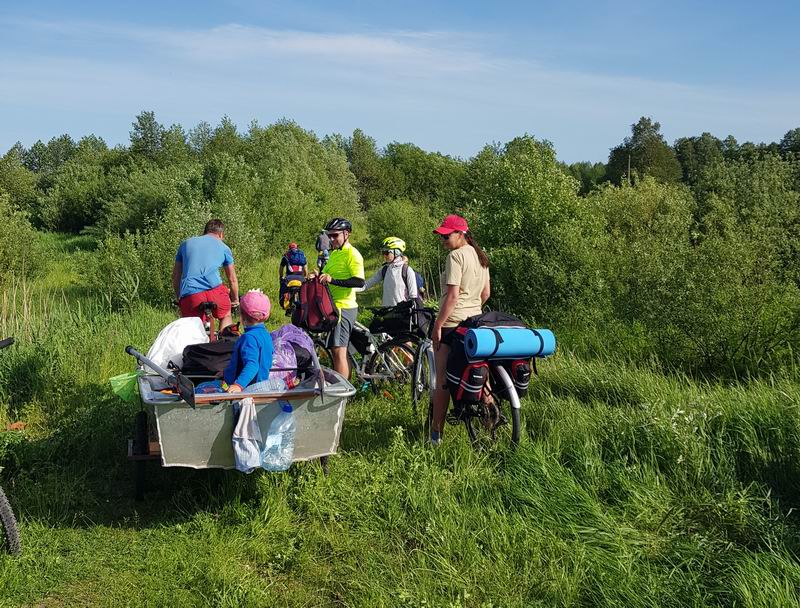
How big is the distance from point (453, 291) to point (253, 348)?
62.0 inches

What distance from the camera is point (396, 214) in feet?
120

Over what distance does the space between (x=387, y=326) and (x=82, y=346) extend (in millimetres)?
3547

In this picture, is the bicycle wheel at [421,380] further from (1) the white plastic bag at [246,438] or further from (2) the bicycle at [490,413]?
(1) the white plastic bag at [246,438]

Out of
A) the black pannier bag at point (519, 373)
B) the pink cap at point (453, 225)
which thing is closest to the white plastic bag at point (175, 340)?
the pink cap at point (453, 225)

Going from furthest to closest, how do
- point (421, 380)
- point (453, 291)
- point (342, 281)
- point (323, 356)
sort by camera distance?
1. point (323, 356)
2. point (342, 281)
3. point (421, 380)
4. point (453, 291)

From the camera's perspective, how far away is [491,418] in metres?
5.33

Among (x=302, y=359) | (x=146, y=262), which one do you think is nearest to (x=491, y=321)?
(x=302, y=359)

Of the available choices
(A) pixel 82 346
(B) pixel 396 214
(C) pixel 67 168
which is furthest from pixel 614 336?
(C) pixel 67 168

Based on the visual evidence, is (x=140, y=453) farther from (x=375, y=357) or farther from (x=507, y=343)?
(x=375, y=357)

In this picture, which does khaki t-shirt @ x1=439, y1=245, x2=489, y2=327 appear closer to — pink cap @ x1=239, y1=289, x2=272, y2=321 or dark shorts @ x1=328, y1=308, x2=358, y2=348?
pink cap @ x1=239, y1=289, x2=272, y2=321

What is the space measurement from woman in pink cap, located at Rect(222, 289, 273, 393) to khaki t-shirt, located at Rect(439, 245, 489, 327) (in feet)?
4.61

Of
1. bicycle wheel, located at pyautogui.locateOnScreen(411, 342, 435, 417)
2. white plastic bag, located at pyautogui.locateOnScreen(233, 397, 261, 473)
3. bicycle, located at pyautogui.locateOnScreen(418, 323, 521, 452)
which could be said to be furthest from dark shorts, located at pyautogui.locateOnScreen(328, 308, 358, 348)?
white plastic bag, located at pyautogui.locateOnScreen(233, 397, 261, 473)

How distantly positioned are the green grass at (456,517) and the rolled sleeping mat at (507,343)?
67 cm

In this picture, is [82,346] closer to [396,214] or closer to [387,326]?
[387,326]
